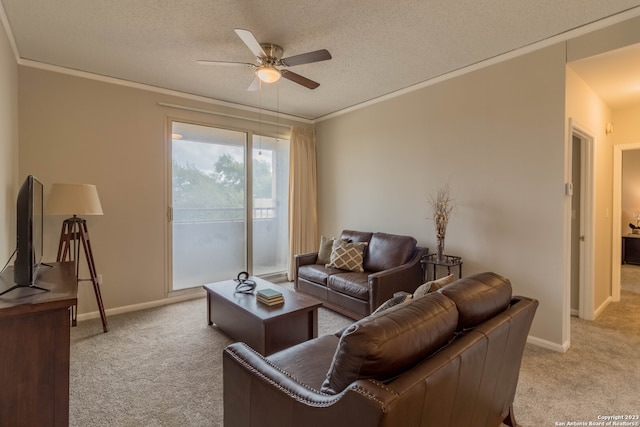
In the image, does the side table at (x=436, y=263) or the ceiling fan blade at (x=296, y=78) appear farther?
the side table at (x=436, y=263)

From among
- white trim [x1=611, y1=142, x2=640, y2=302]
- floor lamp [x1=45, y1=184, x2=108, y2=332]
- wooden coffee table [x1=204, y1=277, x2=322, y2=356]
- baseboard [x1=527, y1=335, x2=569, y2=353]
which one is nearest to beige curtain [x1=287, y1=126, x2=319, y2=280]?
wooden coffee table [x1=204, y1=277, x2=322, y2=356]

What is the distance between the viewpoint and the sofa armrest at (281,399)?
3.02ft

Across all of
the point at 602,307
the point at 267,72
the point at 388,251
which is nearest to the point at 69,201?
the point at 267,72

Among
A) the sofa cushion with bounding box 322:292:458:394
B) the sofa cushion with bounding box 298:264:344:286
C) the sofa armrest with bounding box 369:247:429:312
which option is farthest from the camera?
the sofa cushion with bounding box 298:264:344:286

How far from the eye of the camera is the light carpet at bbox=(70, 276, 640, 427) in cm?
196

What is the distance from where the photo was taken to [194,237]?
4297 mm

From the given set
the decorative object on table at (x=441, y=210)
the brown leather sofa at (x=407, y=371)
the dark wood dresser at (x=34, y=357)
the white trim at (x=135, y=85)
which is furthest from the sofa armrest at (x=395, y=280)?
the white trim at (x=135, y=85)

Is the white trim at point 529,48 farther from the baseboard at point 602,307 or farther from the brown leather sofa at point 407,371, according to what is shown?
the baseboard at point 602,307

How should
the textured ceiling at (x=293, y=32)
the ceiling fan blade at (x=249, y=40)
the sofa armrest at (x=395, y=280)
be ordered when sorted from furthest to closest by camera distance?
the sofa armrest at (x=395, y=280) → the textured ceiling at (x=293, y=32) → the ceiling fan blade at (x=249, y=40)

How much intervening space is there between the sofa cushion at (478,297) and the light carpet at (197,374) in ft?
2.90

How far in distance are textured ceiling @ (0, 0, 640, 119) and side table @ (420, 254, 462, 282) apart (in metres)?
2.01

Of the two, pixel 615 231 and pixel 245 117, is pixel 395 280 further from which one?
pixel 245 117

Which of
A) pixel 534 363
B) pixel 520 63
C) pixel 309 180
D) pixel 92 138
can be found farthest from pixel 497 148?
pixel 92 138

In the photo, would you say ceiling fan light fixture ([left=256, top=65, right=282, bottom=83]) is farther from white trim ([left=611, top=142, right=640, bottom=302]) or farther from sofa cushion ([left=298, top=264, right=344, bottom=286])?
white trim ([left=611, top=142, right=640, bottom=302])
